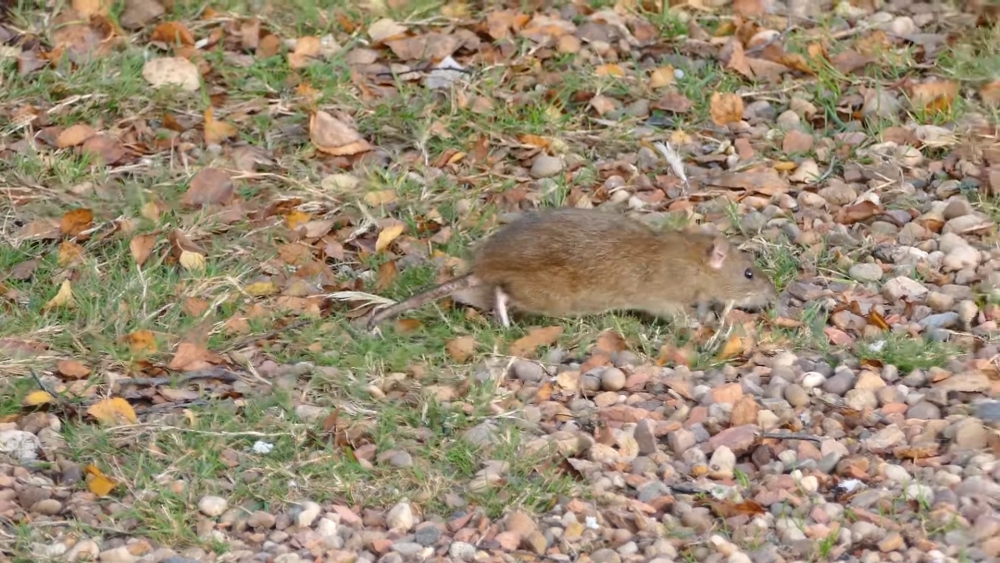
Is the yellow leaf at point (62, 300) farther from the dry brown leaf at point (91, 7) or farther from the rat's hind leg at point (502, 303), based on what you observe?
the dry brown leaf at point (91, 7)

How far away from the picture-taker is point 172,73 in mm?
6844

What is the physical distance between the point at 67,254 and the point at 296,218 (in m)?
0.87

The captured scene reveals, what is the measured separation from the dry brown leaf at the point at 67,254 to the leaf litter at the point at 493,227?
2cm

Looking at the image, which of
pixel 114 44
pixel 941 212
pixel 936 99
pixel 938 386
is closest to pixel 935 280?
pixel 941 212

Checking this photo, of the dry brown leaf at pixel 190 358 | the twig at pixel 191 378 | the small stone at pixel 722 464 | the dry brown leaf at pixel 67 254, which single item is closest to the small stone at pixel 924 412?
the small stone at pixel 722 464

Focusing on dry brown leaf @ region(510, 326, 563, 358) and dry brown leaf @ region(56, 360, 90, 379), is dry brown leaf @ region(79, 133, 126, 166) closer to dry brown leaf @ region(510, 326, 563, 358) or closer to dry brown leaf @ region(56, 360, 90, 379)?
dry brown leaf @ region(56, 360, 90, 379)

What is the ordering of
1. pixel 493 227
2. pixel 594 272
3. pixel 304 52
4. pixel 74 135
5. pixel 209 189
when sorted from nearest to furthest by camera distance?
pixel 594 272, pixel 493 227, pixel 209 189, pixel 74 135, pixel 304 52

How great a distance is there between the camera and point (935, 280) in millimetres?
5465

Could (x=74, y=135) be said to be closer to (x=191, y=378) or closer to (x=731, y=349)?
(x=191, y=378)

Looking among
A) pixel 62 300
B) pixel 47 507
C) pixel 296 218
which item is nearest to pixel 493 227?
pixel 296 218

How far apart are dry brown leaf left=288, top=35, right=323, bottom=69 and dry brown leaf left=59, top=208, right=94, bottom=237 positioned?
1344mm

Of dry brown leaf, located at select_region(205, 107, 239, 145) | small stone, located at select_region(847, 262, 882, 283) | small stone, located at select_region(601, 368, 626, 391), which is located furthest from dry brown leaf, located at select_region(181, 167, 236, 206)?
small stone, located at select_region(847, 262, 882, 283)

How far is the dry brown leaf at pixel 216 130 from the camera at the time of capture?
6590mm

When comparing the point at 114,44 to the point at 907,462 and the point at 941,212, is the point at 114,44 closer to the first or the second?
the point at 941,212
